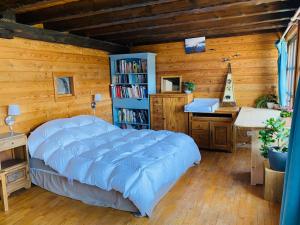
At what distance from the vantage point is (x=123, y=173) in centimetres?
258

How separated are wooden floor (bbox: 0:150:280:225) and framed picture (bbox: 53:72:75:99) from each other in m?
1.58

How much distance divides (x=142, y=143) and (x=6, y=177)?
175cm

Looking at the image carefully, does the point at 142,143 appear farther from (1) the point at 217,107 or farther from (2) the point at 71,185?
(1) the point at 217,107

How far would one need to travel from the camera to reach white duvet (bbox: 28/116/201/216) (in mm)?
2559

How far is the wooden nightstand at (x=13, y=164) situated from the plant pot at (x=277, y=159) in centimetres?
304

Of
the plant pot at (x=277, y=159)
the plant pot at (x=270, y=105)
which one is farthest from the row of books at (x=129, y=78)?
the plant pot at (x=277, y=159)

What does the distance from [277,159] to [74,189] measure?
2379 millimetres

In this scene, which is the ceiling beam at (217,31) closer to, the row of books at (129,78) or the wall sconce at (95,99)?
the row of books at (129,78)

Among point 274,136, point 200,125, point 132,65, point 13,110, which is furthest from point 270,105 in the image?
point 13,110

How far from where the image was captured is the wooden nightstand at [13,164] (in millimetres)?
2891

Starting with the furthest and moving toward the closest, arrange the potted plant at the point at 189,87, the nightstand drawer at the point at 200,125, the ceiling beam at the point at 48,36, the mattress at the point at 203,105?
the potted plant at the point at 189,87 < the nightstand drawer at the point at 200,125 < the mattress at the point at 203,105 < the ceiling beam at the point at 48,36

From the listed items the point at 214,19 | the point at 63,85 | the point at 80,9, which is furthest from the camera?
the point at 63,85

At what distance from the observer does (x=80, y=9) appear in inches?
115

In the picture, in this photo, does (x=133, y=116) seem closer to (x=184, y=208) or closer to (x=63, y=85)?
(x=63, y=85)
